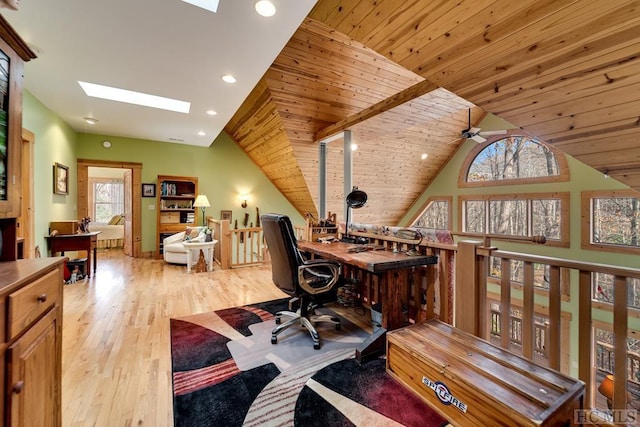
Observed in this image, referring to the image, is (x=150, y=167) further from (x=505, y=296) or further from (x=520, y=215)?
(x=520, y=215)

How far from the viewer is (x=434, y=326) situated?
6.39 ft

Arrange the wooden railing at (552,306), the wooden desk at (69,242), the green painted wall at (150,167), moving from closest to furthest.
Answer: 1. the wooden railing at (552,306)
2. the green painted wall at (150,167)
3. the wooden desk at (69,242)

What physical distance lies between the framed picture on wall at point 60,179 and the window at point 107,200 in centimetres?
459

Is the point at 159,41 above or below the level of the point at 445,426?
above

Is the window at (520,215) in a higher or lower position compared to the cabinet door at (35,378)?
higher

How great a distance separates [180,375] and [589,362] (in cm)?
246

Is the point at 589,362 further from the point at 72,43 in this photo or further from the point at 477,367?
the point at 72,43

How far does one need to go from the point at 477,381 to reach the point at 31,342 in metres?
1.92

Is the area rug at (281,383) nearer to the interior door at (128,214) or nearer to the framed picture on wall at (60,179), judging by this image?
the framed picture on wall at (60,179)

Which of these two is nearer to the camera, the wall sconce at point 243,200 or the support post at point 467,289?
the support post at point 467,289

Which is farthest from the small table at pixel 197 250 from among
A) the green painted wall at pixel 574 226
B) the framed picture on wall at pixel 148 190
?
the green painted wall at pixel 574 226

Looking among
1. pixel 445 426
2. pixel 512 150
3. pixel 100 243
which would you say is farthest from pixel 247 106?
pixel 100 243

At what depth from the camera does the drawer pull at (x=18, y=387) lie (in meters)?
0.86

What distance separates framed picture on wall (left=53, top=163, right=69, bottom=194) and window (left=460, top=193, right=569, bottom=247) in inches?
283
